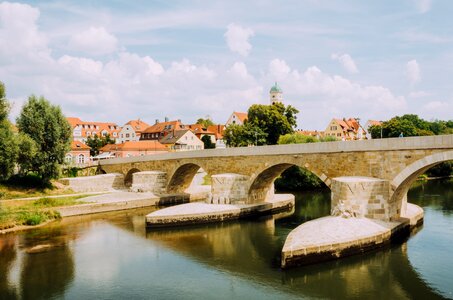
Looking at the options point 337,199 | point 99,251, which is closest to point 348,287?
point 337,199

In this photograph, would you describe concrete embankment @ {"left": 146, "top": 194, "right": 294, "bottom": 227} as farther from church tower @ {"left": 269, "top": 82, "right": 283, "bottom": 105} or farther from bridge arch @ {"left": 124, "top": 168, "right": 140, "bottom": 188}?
church tower @ {"left": 269, "top": 82, "right": 283, "bottom": 105}

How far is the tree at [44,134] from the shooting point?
31797mm

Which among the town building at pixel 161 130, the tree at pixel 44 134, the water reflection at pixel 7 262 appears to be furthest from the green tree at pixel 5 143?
the town building at pixel 161 130

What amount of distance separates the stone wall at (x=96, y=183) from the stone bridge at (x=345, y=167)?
936cm

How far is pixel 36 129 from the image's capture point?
31.8 m

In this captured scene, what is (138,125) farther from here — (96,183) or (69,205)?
(69,205)

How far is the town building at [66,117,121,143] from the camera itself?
75.4 meters

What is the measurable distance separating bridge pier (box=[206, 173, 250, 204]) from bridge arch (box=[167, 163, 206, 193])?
6.73 m

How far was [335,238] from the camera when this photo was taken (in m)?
15.9

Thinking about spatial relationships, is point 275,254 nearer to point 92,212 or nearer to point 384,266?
point 384,266

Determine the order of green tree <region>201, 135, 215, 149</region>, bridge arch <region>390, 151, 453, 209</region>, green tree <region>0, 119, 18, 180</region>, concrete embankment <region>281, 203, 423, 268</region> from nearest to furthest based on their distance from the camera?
1. concrete embankment <region>281, 203, 423, 268</region>
2. bridge arch <region>390, 151, 453, 209</region>
3. green tree <region>0, 119, 18, 180</region>
4. green tree <region>201, 135, 215, 149</region>

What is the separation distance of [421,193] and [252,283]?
26.7 metres

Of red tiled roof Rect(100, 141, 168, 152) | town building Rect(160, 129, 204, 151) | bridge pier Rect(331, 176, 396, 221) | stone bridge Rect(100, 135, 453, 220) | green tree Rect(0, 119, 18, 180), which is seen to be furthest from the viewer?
town building Rect(160, 129, 204, 151)

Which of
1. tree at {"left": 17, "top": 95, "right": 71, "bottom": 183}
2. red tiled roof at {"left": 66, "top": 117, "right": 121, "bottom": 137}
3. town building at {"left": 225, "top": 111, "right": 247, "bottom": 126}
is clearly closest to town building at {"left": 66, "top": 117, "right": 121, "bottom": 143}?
red tiled roof at {"left": 66, "top": 117, "right": 121, "bottom": 137}
